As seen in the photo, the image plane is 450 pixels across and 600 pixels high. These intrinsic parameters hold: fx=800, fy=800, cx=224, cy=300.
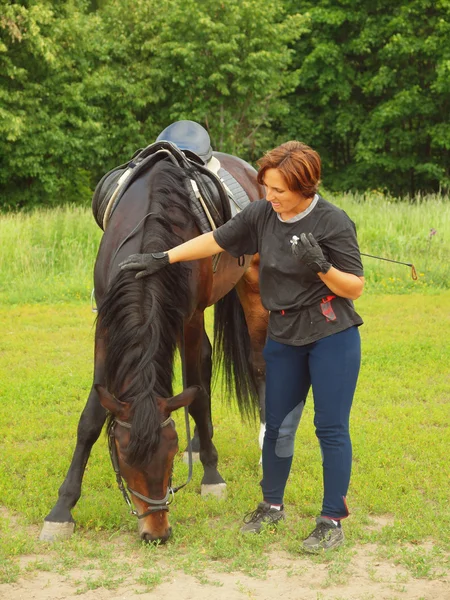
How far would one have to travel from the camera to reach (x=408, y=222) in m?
14.4

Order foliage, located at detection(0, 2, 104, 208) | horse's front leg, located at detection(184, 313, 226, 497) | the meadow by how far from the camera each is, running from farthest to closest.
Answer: foliage, located at detection(0, 2, 104, 208) < horse's front leg, located at detection(184, 313, 226, 497) < the meadow

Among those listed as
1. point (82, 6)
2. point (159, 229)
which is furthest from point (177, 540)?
point (82, 6)

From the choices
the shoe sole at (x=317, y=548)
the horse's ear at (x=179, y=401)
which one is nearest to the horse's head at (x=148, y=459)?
the horse's ear at (x=179, y=401)

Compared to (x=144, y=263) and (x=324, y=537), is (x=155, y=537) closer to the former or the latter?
(x=324, y=537)

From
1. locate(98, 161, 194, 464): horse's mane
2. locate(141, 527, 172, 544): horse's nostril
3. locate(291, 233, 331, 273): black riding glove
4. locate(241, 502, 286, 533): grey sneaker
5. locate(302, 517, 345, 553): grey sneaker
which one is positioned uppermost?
locate(291, 233, 331, 273): black riding glove

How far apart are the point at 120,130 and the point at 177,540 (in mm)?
22046

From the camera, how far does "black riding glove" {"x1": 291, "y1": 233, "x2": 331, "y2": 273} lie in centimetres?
373

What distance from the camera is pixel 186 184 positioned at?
184 inches

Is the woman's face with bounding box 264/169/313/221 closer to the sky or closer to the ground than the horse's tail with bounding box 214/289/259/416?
closer to the sky

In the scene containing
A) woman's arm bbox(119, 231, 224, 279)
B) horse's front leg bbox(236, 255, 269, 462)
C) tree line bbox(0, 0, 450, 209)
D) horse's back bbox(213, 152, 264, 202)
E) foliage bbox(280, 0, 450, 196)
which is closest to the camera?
woman's arm bbox(119, 231, 224, 279)

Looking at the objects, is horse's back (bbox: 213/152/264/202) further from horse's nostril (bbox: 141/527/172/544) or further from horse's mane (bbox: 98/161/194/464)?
horse's nostril (bbox: 141/527/172/544)

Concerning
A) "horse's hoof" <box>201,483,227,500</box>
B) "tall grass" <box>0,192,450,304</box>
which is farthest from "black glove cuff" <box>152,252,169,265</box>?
"tall grass" <box>0,192,450,304</box>

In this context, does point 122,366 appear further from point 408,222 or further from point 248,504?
point 408,222

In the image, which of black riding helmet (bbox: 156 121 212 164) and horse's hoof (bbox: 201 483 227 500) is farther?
black riding helmet (bbox: 156 121 212 164)
